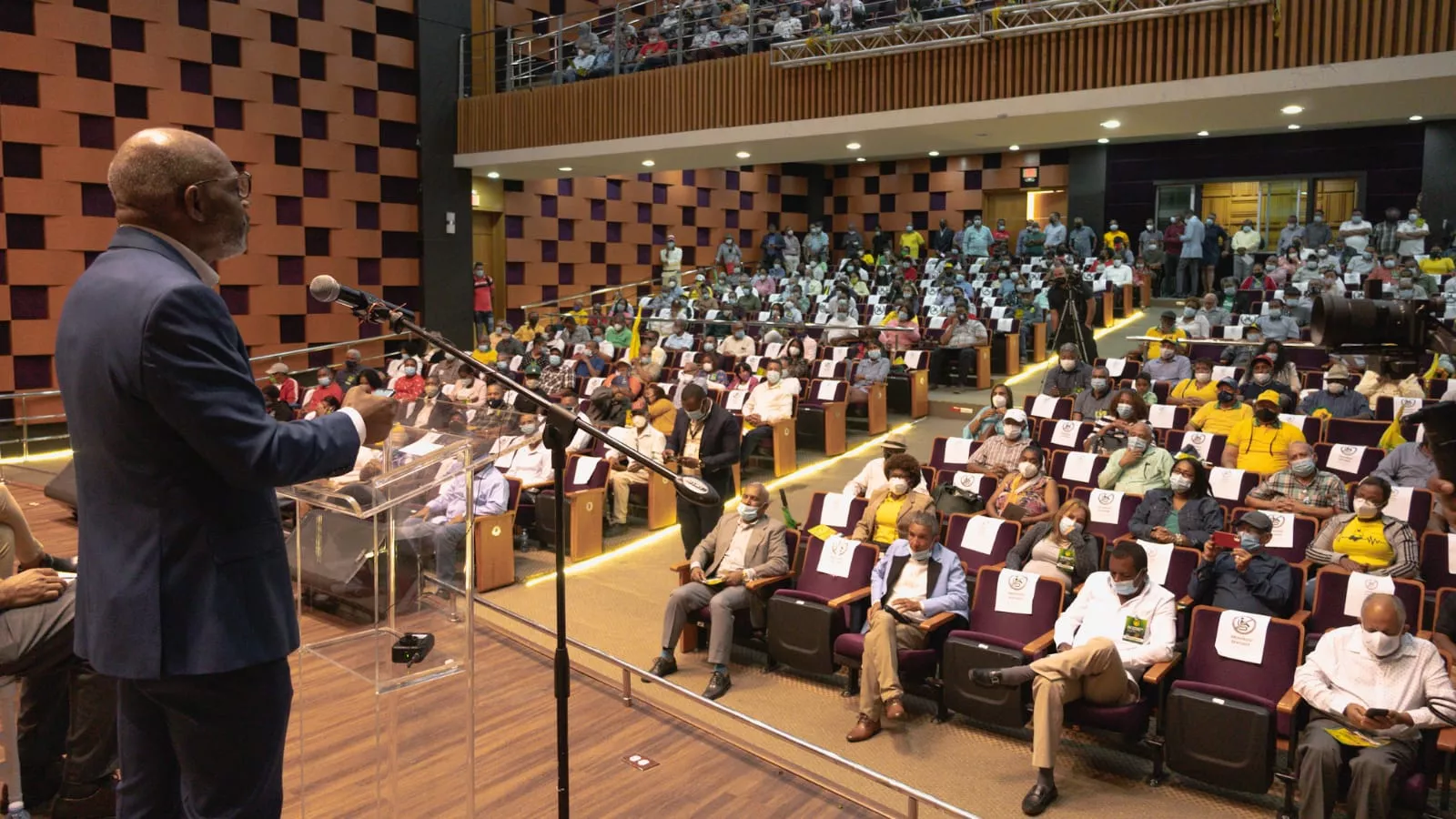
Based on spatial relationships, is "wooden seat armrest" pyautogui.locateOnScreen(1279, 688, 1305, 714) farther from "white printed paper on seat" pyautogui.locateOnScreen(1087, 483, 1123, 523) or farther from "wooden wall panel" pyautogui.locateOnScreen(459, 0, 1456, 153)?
"wooden wall panel" pyautogui.locateOnScreen(459, 0, 1456, 153)

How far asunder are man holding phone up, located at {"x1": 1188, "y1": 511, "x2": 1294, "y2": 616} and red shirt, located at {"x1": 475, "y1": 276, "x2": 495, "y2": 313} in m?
11.0

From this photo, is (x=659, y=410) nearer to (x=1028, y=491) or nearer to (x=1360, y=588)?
(x=1028, y=491)

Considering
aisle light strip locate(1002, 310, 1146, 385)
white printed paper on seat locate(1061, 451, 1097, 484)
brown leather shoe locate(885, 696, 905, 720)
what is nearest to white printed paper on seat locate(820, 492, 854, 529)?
white printed paper on seat locate(1061, 451, 1097, 484)

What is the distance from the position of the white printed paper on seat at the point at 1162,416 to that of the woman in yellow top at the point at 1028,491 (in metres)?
1.69

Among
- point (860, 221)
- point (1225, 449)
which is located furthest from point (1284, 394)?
point (860, 221)

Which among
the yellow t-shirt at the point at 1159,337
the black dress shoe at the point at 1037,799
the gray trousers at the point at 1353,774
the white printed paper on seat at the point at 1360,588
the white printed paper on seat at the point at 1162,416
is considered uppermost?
the yellow t-shirt at the point at 1159,337

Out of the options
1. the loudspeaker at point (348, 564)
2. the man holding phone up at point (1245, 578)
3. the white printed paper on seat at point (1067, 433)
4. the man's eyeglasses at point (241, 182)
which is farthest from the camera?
the white printed paper on seat at point (1067, 433)

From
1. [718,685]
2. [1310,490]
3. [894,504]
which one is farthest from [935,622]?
[1310,490]

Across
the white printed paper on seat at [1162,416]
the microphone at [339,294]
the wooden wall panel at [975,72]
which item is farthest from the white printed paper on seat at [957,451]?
the microphone at [339,294]

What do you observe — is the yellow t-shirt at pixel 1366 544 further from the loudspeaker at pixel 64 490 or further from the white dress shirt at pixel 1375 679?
the loudspeaker at pixel 64 490

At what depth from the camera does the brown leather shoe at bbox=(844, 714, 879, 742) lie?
4.25 m

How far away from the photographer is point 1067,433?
22.4 ft

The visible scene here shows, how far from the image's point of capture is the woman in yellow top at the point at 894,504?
18.1ft

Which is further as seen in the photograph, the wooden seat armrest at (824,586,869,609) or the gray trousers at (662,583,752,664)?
the gray trousers at (662,583,752,664)
